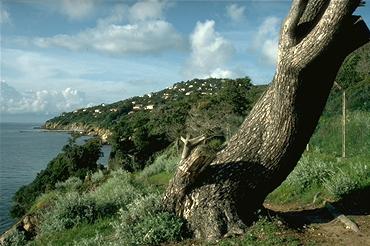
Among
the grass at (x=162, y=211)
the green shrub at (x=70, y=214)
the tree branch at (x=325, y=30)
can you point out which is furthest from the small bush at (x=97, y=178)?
the tree branch at (x=325, y=30)

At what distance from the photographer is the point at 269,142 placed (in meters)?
7.65

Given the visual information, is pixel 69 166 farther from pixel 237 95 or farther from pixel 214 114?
pixel 237 95

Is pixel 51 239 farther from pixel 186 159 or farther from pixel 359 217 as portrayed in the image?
pixel 359 217

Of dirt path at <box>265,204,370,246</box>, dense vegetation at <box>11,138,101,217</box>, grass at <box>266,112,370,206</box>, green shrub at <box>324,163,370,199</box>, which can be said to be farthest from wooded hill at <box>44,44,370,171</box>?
dirt path at <box>265,204,370,246</box>

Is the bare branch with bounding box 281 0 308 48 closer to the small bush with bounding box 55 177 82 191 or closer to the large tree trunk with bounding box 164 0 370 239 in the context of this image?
the large tree trunk with bounding box 164 0 370 239

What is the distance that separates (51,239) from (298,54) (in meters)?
6.70

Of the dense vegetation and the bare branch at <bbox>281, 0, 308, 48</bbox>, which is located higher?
the bare branch at <bbox>281, 0, 308, 48</bbox>

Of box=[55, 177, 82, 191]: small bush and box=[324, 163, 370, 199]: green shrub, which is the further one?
box=[55, 177, 82, 191]: small bush

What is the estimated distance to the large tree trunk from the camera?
Result: 7.07 metres

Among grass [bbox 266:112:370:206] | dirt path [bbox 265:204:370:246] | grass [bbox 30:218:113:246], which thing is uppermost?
grass [bbox 266:112:370:206]

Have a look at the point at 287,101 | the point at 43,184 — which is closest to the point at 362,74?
the point at 287,101

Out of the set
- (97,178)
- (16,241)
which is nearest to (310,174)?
(16,241)

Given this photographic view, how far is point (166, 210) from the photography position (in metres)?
7.85

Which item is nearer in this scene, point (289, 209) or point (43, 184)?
point (289, 209)
